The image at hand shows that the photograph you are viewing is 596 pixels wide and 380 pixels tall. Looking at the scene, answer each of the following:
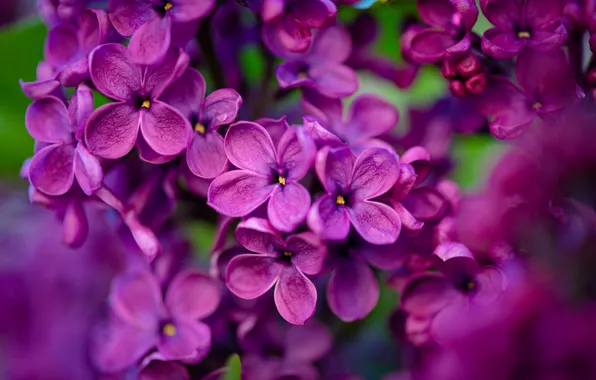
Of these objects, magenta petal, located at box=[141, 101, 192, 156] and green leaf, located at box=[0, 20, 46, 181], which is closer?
magenta petal, located at box=[141, 101, 192, 156]

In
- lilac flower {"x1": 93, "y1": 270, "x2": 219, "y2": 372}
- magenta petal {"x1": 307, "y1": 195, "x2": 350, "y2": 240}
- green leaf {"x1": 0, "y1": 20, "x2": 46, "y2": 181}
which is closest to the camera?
magenta petal {"x1": 307, "y1": 195, "x2": 350, "y2": 240}

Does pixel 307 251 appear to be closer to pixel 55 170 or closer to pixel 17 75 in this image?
pixel 55 170

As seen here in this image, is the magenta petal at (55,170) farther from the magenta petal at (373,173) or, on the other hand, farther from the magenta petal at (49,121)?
the magenta petal at (373,173)

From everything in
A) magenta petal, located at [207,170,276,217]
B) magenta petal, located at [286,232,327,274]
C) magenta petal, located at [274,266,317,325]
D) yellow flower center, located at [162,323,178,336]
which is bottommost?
yellow flower center, located at [162,323,178,336]

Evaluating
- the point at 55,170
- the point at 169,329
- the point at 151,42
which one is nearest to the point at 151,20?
the point at 151,42

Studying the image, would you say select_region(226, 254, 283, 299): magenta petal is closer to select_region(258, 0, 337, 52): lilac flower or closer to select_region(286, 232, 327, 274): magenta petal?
select_region(286, 232, 327, 274): magenta petal

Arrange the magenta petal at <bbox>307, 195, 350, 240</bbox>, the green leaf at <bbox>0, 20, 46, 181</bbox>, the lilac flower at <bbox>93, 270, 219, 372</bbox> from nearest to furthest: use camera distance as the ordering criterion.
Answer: the magenta petal at <bbox>307, 195, 350, 240</bbox>, the lilac flower at <bbox>93, 270, 219, 372</bbox>, the green leaf at <bbox>0, 20, 46, 181</bbox>

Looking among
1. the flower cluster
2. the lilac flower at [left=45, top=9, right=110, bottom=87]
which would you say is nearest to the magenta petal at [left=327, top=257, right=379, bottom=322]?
the flower cluster

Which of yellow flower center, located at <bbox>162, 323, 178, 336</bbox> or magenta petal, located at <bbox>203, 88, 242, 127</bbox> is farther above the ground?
magenta petal, located at <bbox>203, 88, 242, 127</bbox>
